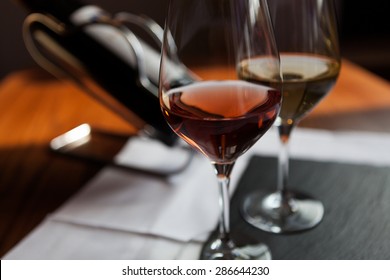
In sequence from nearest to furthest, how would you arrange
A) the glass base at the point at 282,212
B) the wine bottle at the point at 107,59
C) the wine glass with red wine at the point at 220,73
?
the wine glass with red wine at the point at 220,73, the glass base at the point at 282,212, the wine bottle at the point at 107,59

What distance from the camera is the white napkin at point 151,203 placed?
0.62 meters

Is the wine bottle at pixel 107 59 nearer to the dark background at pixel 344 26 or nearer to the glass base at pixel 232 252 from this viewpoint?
the glass base at pixel 232 252

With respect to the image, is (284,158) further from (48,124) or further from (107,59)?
(48,124)

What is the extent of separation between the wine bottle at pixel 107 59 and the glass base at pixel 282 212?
0.21 metres

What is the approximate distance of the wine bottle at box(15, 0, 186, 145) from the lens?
30.9 inches

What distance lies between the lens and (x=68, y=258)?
0.55m

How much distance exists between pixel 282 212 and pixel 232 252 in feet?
0.38

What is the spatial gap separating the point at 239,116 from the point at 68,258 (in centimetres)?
26

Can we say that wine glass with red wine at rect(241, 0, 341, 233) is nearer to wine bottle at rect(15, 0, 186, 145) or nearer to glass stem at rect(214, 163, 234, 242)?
glass stem at rect(214, 163, 234, 242)

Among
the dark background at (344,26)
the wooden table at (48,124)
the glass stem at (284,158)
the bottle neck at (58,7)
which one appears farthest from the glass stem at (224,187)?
the dark background at (344,26)

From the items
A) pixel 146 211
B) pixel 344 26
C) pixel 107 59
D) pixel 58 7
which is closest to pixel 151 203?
pixel 146 211

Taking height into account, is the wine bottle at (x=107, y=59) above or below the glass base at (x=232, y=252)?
above

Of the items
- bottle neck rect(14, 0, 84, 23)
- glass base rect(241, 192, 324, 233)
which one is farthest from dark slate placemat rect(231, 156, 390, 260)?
bottle neck rect(14, 0, 84, 23)
